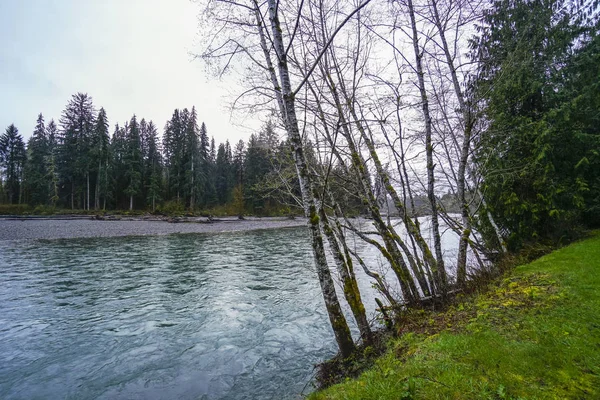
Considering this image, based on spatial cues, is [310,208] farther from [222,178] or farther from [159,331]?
[222,178]

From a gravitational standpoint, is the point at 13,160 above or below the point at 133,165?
above

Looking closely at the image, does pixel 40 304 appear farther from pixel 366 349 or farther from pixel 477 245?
pixel 477 245

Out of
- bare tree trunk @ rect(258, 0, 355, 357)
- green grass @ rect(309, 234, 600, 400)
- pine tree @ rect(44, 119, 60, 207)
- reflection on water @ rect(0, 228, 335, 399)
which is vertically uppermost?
pine tree @ rect(44, 119, 60, 207)

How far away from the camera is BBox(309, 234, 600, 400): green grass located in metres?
2.58

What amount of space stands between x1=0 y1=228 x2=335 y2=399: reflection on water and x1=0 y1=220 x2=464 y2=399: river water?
0.02m

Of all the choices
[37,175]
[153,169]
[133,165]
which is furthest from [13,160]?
[153,169]

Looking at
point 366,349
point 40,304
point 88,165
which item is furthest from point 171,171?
point 366,349

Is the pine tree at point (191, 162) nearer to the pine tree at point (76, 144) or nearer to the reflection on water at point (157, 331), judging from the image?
the pine tree at point (76, 144)

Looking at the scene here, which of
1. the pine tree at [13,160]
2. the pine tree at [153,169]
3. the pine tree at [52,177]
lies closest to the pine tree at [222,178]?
the pine tree at [153,169]

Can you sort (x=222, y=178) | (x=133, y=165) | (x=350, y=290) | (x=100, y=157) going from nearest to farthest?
(x=350, y=290) → (x=100, y=157) → (x=133, y=165) → (x=222, y=178)

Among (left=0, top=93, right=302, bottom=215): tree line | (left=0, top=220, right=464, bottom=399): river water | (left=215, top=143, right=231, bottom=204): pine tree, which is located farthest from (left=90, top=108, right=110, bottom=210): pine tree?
(left=0, top=220, right=464, bottom=399): river water

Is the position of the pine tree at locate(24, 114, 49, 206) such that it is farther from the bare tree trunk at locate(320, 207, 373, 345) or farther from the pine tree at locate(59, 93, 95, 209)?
the bare tree trunk at locate(320, 207, 373, 345)

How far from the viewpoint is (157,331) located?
671 centimetres

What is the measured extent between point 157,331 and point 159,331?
46 millimetres
